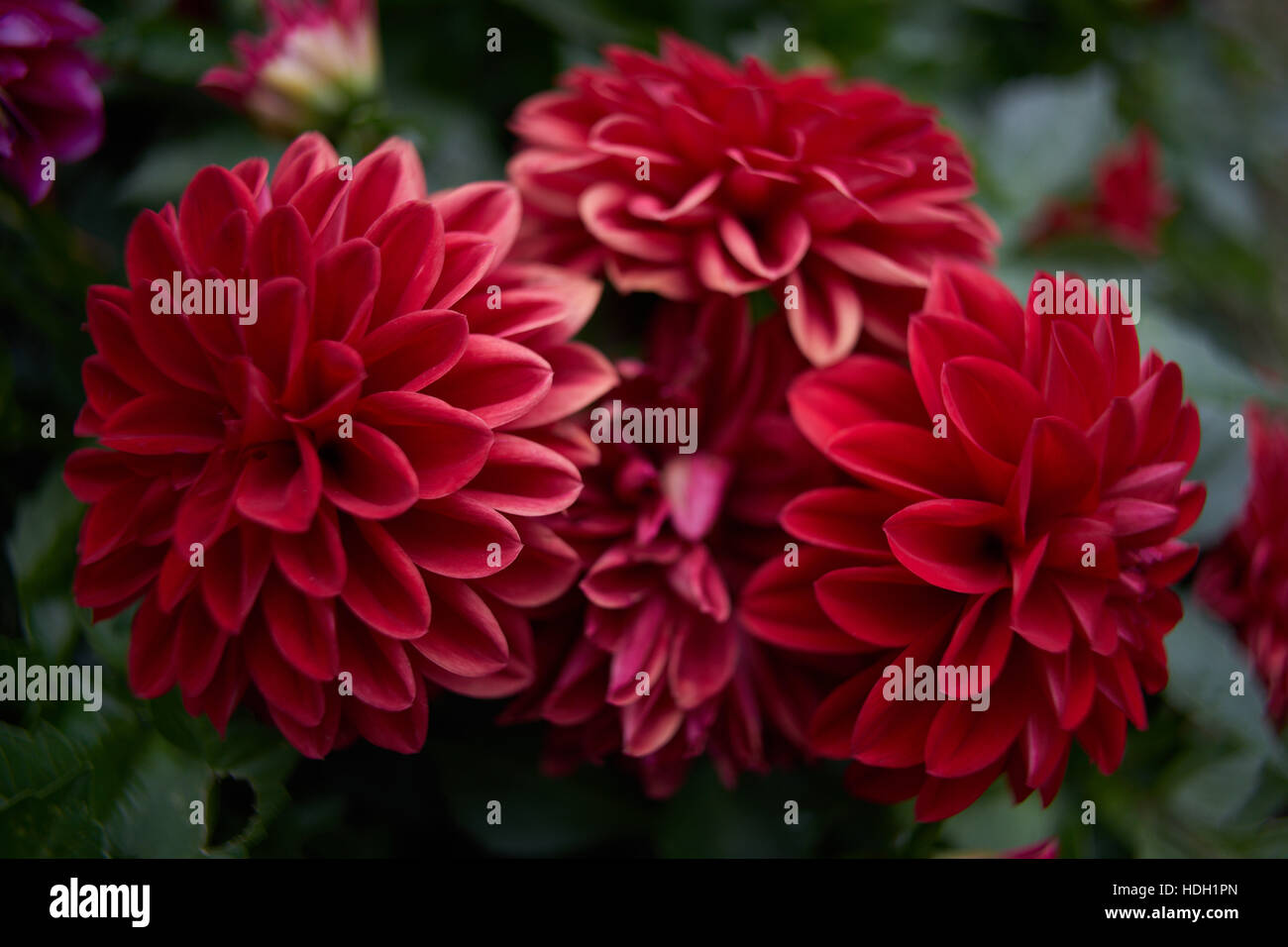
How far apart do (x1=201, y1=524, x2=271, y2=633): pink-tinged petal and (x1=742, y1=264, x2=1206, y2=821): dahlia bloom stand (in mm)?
169

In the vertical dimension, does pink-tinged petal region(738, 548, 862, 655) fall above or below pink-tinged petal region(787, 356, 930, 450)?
below

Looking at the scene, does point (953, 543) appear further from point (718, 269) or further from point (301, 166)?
point (301, 166)

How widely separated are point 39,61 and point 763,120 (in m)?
0.31

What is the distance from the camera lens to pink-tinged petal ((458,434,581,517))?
11.7 inches

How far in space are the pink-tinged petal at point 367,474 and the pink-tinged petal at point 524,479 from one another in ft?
0.09

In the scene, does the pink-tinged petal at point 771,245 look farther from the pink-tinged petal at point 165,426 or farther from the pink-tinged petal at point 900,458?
the pink-tinged petal at point 165,426

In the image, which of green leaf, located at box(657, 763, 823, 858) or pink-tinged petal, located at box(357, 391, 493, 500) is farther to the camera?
green leaf, located at box(657, 763, 823, 858)

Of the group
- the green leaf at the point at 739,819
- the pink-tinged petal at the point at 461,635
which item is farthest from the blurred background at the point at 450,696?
the pink-tinged petal at the point at 461,635

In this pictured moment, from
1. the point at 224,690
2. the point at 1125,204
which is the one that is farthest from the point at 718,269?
the point at 1125,204

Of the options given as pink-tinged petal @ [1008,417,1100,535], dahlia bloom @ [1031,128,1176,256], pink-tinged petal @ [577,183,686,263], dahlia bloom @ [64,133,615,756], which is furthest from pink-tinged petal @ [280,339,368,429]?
dahlia bloom @ [1031,128,1176,256]

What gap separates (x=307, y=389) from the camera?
0.99ft

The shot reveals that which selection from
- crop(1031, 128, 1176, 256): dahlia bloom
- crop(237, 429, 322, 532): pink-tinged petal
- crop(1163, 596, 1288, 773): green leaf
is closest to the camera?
crop(237, 429, 322, 532): pink-tinged petal

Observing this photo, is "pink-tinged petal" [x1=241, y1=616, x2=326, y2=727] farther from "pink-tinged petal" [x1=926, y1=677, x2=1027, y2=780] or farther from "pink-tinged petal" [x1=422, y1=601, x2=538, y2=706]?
"pink-tinged petal" [x1=926, y1=677, x2=1027, y2=780]
